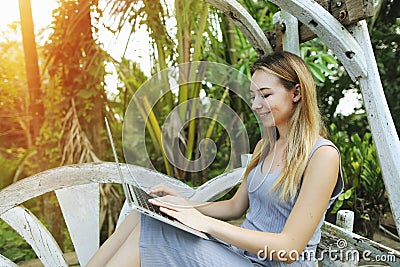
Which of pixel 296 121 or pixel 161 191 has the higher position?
pixel 296 121

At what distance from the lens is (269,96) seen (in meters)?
1.20

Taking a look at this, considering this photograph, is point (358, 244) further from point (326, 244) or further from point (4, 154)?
point (4, 154)

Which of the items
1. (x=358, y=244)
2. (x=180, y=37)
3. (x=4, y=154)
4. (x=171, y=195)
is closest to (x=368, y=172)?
(x=180, y=37)

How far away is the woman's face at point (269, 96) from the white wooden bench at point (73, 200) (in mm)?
248

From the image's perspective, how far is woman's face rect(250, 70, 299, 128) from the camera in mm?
1189

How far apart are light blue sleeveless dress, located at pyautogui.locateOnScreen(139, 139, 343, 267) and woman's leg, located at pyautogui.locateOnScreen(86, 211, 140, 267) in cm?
11

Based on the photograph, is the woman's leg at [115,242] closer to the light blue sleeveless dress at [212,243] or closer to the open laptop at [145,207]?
the light blue sleeveless dress at [212,243]

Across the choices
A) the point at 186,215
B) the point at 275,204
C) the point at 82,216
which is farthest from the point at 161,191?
the point at 82,216

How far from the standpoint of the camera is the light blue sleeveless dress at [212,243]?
1.16 m

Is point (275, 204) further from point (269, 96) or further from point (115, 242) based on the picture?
point (115, 242)

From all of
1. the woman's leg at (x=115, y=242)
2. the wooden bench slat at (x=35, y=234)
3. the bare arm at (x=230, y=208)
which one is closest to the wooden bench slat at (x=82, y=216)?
the wooden bench slat at (x=35, y=234)

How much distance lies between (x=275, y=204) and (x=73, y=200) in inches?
31.4

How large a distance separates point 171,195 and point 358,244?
0.53 m

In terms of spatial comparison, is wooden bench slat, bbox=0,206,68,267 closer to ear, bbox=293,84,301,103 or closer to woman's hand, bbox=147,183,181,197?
woman's hand, bbox=147,183,181,197
